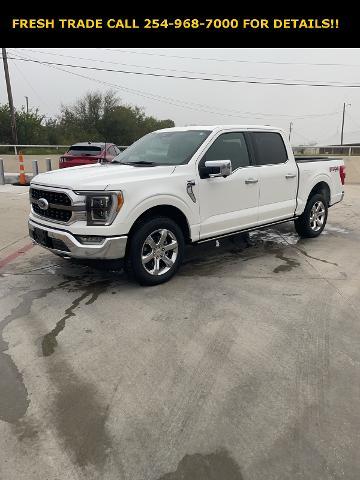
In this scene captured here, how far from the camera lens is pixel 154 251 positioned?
4645 mm

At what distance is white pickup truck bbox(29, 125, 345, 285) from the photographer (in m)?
4.24

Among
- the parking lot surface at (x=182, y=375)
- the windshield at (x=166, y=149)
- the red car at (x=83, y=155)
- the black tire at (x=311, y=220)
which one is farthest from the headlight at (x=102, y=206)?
the red car at (x=83, y=155)

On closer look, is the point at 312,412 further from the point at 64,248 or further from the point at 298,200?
the point at 298,200

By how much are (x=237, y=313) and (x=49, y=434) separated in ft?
7.02

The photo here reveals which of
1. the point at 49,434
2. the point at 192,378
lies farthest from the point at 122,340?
the point at 49,434

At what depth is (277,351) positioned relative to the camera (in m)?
3.27

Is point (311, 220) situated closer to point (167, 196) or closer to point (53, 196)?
point (167, 196)

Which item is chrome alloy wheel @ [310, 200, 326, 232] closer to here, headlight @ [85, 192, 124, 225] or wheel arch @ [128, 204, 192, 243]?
wheel arch @ [128, 204, 192, 243]

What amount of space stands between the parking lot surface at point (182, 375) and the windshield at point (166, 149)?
58.3 inches

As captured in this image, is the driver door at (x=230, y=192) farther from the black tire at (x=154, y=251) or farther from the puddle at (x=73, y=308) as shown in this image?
the puddle at (x=73, y=308)

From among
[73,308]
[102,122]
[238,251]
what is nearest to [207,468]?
[73,308]

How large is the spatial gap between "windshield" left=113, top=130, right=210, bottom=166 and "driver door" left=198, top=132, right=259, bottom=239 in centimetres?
22

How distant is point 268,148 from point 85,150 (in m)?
8.72

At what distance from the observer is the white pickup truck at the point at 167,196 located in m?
4.24
